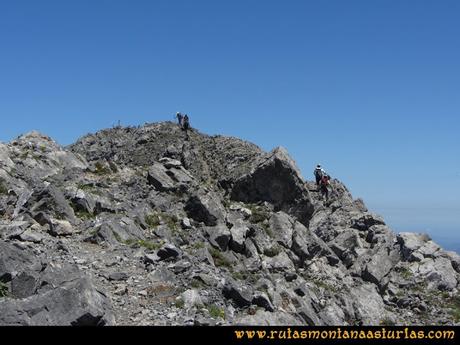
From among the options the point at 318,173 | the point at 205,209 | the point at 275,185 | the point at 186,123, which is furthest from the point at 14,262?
the point at 318,173

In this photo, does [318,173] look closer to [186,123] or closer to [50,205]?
[186,123]

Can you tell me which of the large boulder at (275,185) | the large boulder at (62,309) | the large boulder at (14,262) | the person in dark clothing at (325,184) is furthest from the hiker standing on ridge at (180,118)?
the large boulder at (62,309)

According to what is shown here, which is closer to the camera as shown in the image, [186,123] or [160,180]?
[160,180]

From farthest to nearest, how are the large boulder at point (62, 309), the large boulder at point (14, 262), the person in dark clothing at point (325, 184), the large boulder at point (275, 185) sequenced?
the person in dark clothing at point (325, 184) < the large boulder at point (275, 185) < the large boulder at point (14, 262) < the large boulder at point (62, 309)

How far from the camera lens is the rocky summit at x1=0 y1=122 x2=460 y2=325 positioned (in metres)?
20.5

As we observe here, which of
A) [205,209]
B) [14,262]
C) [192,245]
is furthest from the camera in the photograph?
[205,209]

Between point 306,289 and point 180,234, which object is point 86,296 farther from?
point 306,289

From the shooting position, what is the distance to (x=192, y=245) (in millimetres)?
31906

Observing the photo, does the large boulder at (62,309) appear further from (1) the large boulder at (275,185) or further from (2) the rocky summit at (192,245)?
(1) the large boulder at (275,185)

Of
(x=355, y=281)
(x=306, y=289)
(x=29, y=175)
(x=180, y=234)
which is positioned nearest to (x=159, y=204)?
(x=180, y=234)

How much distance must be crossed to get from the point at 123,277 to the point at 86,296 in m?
5.27

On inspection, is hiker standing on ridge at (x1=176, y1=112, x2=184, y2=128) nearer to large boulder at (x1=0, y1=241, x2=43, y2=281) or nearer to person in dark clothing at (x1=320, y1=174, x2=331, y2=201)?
person in dark clothing at (x1=320, y1=174, x2=331, y2=201)

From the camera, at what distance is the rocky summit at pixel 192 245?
20.5m
